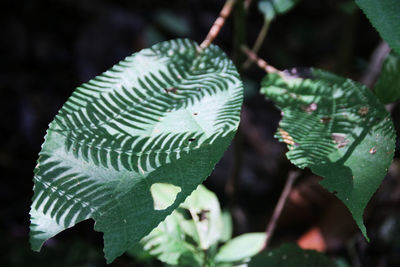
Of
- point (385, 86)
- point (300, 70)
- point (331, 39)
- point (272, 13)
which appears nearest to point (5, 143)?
point (272, 13)

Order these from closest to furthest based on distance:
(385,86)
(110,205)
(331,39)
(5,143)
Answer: (110,205)
(385,86)
(5,143)
(331,39)

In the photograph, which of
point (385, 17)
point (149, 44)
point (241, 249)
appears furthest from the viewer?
point (149, 44)

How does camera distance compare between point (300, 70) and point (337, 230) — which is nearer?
point (300, 70)

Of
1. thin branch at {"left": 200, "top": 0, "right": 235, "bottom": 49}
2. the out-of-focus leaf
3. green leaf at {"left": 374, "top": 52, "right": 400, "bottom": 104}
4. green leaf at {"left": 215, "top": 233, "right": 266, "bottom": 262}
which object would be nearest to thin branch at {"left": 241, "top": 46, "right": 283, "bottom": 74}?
thin branch at {"left": 200, "top": 0, "right": 235, "bottom": 49}

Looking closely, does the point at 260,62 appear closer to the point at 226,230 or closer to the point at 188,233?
the point at 188,233

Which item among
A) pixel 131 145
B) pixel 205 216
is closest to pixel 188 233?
pixel 205 216

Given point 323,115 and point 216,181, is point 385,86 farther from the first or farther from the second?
point 216,181

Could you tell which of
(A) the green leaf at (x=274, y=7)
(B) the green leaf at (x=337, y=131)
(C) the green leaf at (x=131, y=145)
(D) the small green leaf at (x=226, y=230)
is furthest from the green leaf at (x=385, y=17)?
(D) the small green leaf at (x=226, y=230)
